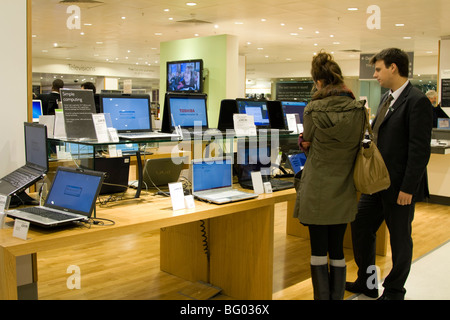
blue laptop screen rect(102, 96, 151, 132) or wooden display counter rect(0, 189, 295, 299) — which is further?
blue laptop screen rect(102, 96, 151, 132)

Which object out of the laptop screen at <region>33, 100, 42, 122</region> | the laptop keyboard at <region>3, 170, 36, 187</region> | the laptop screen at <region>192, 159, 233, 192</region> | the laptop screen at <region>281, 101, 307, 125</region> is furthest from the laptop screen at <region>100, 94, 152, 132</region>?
the laptop screen at <region>33, 100, 42, 122</region>

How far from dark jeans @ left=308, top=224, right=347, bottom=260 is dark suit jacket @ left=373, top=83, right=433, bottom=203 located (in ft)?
1.54

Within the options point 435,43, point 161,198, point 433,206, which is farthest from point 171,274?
point 435,43

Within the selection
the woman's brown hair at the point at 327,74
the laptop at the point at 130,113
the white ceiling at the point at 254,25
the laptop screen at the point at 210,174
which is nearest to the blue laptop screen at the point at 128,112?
the laptop at the point at 130,113

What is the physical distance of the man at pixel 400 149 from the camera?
2.79m

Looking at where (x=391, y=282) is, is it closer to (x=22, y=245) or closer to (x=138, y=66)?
(x=22, y=245)

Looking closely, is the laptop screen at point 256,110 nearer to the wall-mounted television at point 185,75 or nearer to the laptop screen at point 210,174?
the laptop screen at point 210,174

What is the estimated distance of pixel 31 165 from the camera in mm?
2674

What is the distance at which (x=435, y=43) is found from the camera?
12.6 m

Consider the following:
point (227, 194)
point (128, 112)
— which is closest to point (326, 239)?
point (227, 194)

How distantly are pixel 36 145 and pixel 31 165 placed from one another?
14 cm

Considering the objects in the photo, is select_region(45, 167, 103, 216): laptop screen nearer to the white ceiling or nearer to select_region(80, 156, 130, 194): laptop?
select_region(80, 156, 130, 194): laptop

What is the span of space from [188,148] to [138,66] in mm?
19548

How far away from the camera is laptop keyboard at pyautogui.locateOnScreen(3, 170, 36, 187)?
8.34 ft
